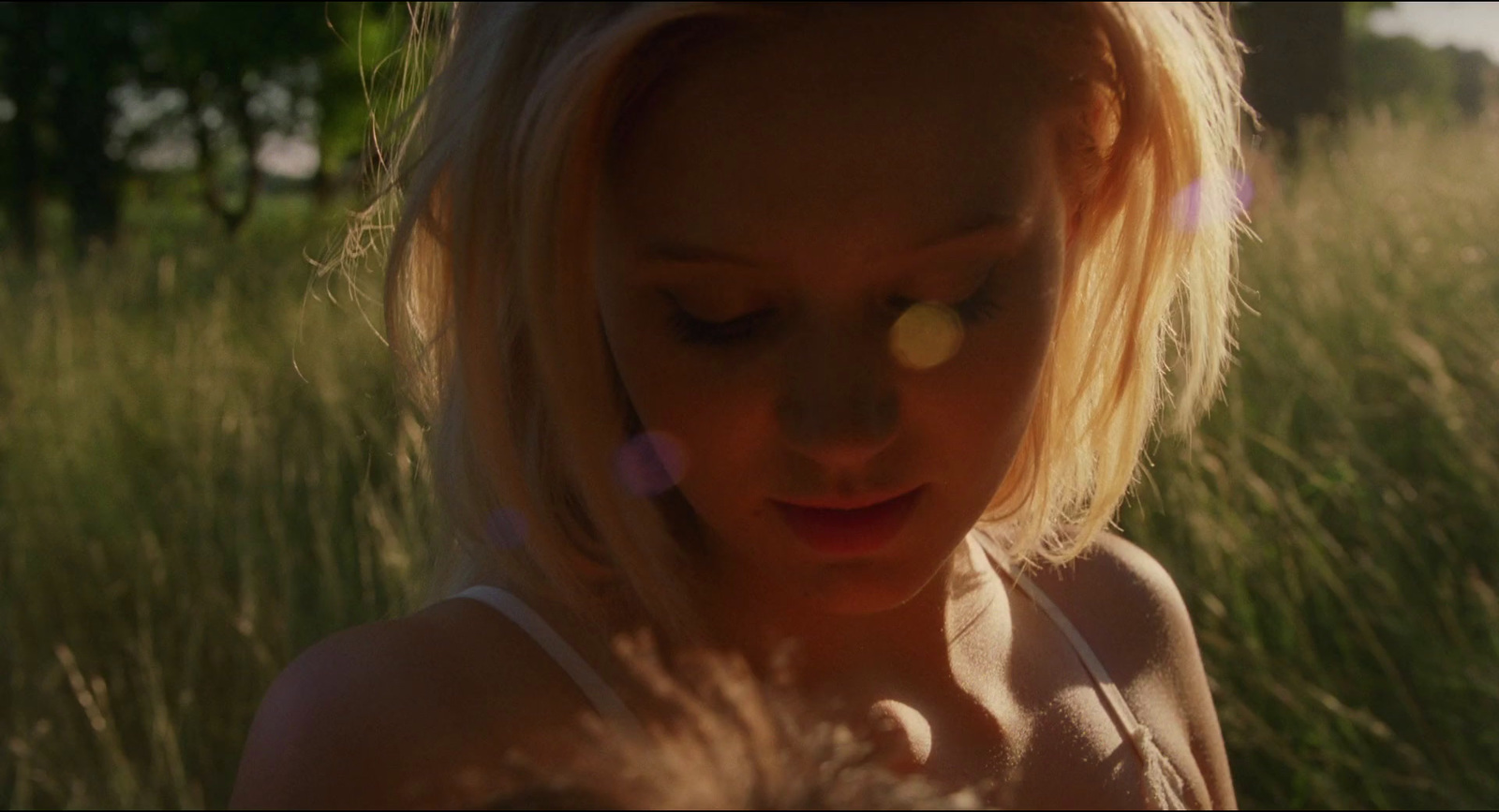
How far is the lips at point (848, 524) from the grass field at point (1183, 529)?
140 cm

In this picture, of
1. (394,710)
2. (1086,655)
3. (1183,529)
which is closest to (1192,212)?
(1086,655)

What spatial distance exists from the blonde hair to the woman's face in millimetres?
60

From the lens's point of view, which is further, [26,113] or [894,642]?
[26,113]

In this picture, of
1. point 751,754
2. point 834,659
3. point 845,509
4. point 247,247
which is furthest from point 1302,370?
point 247,247

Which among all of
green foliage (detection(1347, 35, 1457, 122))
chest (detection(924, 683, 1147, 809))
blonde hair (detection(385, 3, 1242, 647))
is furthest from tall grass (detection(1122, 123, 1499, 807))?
green foliage (detection(1347, 35, 1457, 122))

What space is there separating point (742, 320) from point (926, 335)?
15 centimetres

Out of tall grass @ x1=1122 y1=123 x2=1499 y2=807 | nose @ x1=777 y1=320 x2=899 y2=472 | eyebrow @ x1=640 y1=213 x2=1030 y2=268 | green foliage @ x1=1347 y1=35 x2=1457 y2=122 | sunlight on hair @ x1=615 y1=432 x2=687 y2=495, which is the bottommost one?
green foliage @ x1=1347 y1=35 x2=1457 y2=122

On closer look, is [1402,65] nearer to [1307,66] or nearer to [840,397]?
[1307,66]

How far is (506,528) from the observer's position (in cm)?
139

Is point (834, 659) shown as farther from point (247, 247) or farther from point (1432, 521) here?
point (247, 247)

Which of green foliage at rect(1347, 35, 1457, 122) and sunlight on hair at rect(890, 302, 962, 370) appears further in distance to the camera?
green foliage at rect(1347, 35, 1457, 122)

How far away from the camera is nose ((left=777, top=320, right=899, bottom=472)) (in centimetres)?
103

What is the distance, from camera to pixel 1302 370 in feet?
12.4

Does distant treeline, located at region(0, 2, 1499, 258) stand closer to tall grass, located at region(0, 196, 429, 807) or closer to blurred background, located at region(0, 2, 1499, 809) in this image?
blurred background, located at region(0, 2, 1499, 809)
